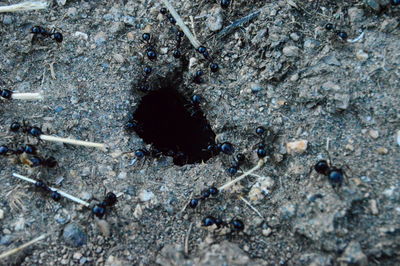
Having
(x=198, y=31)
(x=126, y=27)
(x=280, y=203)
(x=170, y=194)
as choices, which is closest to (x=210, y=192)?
(x=170, y=194)

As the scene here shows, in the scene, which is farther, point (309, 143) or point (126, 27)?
point (126, 27)

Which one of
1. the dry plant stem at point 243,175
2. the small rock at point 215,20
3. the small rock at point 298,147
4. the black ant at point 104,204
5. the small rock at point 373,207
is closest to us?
the small rock at point 373,207

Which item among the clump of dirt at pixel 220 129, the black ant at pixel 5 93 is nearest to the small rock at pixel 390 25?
the clump of dirt at pixel 220 129

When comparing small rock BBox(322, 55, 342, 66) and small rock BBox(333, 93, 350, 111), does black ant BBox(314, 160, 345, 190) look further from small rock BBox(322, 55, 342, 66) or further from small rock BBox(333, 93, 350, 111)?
small rock BBox(322, 55, 342, 66)

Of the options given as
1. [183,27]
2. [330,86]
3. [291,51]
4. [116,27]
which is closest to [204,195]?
[330,86]

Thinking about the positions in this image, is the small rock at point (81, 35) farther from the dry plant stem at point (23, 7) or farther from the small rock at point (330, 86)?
the small rock at point (330, 86)

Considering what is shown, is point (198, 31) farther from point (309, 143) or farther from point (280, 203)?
point (280, 203)
